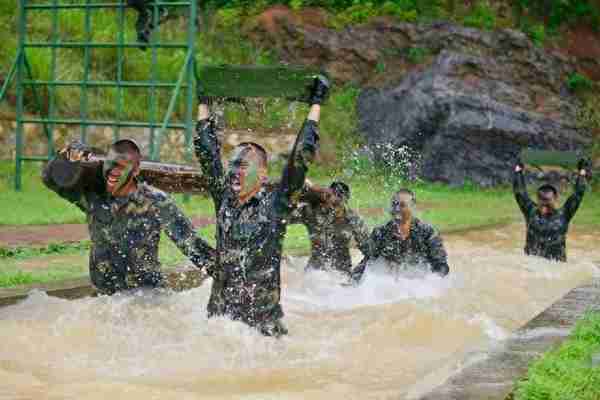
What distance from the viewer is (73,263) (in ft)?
33.4

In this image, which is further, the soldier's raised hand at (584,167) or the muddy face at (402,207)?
the soldier's raised hand at (584,167)

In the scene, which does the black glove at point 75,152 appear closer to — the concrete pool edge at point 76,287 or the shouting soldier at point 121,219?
the shouting soldier at point 121,219

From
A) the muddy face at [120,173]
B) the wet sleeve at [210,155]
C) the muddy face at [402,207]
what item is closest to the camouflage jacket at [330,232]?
the muddy face at [402,207]

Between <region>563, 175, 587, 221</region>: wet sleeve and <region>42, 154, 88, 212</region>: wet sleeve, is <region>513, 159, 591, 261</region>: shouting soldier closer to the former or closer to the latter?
<region>563, 175, 587, 221</region>: wet sleeve

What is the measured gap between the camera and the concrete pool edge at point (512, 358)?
15.0 feet

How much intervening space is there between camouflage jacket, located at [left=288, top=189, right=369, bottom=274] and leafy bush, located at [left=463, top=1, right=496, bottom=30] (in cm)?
1780

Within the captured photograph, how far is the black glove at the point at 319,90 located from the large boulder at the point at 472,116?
1748cm

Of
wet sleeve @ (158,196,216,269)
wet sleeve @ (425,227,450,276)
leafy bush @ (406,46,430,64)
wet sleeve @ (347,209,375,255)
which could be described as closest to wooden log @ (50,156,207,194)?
wet sleeve @ (158,196,216,269)

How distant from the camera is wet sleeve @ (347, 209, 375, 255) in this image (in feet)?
31.3

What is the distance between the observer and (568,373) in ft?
16.3

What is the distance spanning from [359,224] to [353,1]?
61.3 feet

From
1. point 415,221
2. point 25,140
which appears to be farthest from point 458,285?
point 25,140

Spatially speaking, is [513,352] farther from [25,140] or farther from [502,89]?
[502,89]

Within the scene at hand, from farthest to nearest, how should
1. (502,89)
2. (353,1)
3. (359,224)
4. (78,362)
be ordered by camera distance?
(353,1)
(502,89)
(359,224)
(78,362)
